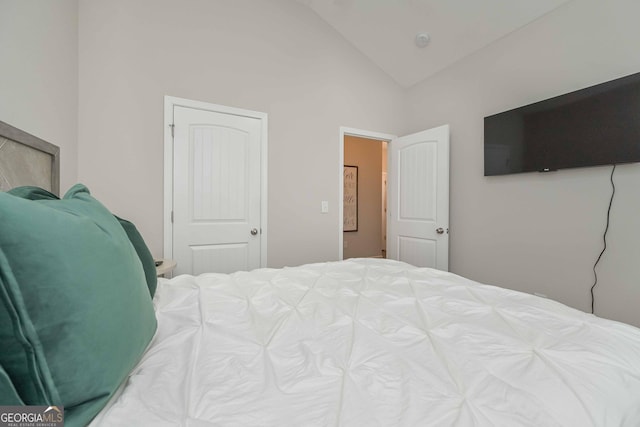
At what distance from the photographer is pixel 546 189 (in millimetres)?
2236

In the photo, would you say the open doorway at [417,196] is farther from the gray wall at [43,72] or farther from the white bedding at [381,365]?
the gray wall at [43,72]

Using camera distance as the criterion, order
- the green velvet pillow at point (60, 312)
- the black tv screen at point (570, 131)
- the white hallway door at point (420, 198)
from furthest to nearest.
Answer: the white hallway door at point (420, 198)
the black tv screen at point (570, 131)
the green velvet pillow at point (60, 312)

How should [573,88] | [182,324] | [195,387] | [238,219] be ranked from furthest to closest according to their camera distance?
[238,219]
[573,88]
[182,324]
[195,387]

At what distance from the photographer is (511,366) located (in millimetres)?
683

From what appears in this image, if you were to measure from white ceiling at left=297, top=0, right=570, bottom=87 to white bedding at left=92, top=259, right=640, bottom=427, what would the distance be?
2.45 meters

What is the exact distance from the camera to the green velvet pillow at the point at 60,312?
0.43 m

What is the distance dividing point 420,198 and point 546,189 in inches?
44.0

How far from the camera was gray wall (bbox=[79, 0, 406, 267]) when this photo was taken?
2.11m

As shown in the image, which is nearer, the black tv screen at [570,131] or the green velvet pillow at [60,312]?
the green velvet pillow at [60,312]

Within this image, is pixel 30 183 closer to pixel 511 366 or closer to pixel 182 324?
pixel 182 324

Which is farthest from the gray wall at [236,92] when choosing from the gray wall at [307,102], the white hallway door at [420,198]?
the white hallway door at [420,198]

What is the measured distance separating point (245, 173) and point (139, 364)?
81.9 inches

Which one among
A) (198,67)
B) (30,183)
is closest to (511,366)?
(30,183)

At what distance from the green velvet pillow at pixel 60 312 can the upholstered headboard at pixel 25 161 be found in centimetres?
77
